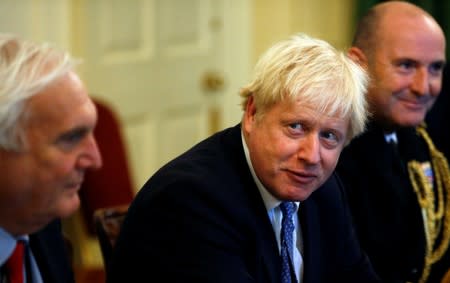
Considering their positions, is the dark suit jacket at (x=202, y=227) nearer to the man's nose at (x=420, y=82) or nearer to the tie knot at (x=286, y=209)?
the tie knot at (x=286, y=209)

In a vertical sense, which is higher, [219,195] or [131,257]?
[219,195]

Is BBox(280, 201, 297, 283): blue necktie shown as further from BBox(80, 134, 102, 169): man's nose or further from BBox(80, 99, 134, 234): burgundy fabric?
BBox(80, 99, 134, 234): burgundy fabric

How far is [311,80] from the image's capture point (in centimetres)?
194

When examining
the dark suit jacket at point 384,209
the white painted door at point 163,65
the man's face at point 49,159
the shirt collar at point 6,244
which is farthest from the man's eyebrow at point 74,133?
the white painted door at point 163,65

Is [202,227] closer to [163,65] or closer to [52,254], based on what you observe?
[52,254]

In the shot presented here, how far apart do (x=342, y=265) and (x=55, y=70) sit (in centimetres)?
103

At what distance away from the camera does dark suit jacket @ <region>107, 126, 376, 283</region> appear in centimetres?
188

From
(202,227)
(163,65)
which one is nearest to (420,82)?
(202,227)

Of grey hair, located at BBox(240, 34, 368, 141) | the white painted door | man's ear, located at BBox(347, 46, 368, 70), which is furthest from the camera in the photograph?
the white painted door

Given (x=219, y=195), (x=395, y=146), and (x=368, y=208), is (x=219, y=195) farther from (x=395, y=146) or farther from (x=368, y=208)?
(x=395, y=146)

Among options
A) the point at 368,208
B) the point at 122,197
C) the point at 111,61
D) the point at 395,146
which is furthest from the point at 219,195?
the point at 111,61

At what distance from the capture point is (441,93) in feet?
9.62

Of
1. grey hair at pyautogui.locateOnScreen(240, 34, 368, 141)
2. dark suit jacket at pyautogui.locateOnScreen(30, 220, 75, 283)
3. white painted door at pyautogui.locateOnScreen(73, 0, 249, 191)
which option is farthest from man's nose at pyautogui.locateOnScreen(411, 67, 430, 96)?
white painted door at pyautogui.locateOnScreen(73, 0, 249, 191)

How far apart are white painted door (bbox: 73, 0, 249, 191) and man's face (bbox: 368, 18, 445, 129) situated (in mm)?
1970
